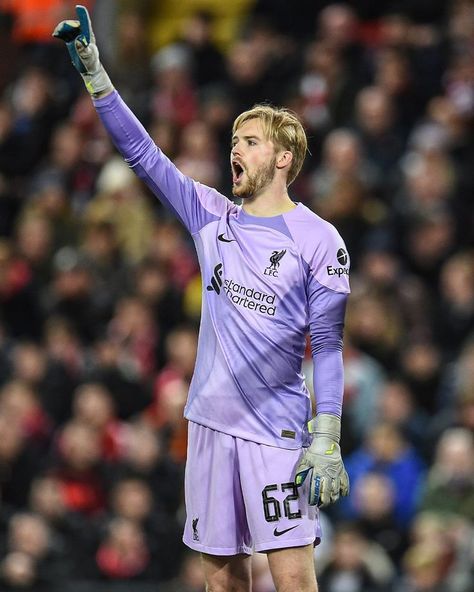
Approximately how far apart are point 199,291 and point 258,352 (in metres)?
5.69

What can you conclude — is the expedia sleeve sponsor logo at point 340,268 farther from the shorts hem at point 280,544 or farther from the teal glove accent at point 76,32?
the teal glove accent at point 76,32

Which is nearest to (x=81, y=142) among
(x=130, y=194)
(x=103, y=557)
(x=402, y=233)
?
(x=130, y=194)

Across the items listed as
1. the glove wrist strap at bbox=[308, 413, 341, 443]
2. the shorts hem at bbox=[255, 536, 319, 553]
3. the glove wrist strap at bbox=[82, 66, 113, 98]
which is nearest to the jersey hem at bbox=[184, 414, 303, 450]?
the glove wrist strap at bbox=[308, 413, 341, 443]

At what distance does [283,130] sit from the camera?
548cm

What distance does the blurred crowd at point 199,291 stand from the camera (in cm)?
954

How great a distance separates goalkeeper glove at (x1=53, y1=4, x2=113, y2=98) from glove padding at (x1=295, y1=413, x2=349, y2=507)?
1478 millimetres

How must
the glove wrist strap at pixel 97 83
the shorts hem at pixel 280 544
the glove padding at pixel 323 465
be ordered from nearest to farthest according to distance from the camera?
the glove padding at pixel 323 465 < the shorts hem at pixel 280 544 < the glove wrist strap at pixel 97 83

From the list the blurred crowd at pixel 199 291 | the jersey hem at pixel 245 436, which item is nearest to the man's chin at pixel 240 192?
the jersey hem at pixel 245 436

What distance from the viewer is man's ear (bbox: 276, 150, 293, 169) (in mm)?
5477

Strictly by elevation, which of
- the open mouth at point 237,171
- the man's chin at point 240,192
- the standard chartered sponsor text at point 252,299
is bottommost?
the standard chartered sponsor text at point 252,299

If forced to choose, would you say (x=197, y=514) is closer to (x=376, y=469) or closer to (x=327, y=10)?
(x=376, y=469)

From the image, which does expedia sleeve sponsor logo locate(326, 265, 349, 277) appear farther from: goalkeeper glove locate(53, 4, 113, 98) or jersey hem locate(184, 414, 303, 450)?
goalkeeper glove locate(53, 4, 113, 98)

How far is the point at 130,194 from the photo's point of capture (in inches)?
Answer: 469

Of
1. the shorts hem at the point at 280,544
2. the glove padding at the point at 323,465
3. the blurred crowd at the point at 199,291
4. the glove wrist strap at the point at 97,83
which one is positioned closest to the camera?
the glove padding at the point at 323,465
